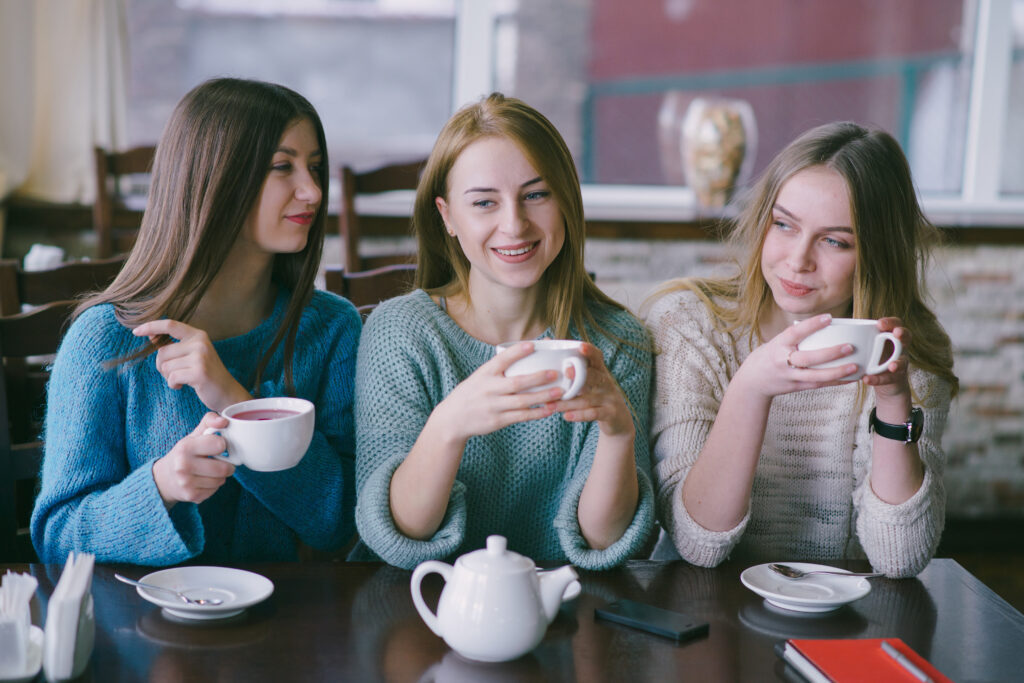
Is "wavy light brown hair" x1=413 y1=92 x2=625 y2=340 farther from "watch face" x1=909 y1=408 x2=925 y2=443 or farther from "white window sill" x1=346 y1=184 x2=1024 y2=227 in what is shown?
"white window sill" x1=346 y1=184 x2=1024 y2=227

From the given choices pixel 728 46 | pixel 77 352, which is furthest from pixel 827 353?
pixel 728 46

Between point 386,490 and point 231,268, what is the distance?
463 millimetres

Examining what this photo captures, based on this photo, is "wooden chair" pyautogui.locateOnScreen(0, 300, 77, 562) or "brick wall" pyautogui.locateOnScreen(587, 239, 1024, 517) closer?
"wooden chair" pyautogui.locateOnScreen(0, 300, 77, 562)

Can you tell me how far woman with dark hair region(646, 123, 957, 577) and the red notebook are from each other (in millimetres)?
322

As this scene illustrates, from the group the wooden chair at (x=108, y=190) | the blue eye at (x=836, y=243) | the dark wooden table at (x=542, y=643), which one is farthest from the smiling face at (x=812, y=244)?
the wooden chair at (x=108, y=190)

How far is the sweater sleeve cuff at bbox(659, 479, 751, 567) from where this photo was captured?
133 centimetres


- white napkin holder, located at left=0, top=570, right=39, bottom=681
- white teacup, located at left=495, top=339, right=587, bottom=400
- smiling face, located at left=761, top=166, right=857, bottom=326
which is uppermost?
smiling face, located at left=761, top=166, right=857, bottom=326

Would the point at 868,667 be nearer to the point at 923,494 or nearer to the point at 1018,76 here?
the point at 923,494

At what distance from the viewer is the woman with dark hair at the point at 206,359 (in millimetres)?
1297

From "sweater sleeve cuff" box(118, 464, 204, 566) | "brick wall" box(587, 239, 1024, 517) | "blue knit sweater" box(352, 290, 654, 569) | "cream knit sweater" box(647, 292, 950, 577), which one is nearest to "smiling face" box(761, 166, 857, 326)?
"cream knit sweater" box(647, 292, 950, 577)

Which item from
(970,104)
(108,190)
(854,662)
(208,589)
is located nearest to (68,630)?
(208,589)

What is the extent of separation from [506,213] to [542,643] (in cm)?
64

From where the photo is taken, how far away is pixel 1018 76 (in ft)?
12.2

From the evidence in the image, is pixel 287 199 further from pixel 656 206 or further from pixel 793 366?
pixel 656 206
